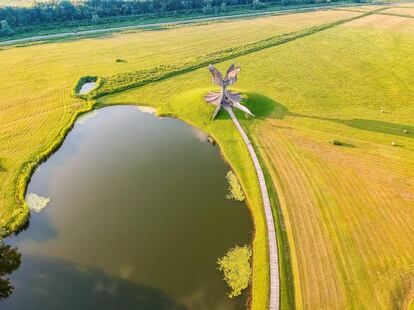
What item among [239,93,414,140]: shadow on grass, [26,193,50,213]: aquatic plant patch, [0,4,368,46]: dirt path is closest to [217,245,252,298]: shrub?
[26,193,50,213]: aquatic plant patch

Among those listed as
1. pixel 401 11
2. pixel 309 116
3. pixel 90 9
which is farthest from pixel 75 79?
pixel 401 11

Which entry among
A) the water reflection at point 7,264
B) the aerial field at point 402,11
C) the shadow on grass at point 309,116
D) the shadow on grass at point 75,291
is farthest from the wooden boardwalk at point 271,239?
the aerial field at point 402,11

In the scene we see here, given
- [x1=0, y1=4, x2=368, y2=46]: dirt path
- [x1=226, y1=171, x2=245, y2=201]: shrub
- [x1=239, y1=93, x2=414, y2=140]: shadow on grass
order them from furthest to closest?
[x1=0, y1=4, x2=368, y2=46]: dirt path < [x1=239, y1=93, x2=414, y2=140]: shadow on grass < [x1=226, y1=171, x2=245, y2=201]: shrub

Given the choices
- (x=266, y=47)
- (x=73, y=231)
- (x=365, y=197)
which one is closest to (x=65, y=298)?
(x=73, y=231)

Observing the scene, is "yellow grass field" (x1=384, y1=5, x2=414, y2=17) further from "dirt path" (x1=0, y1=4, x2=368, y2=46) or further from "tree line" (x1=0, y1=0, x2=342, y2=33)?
"tree line" (x1=0, y1=0, x2=342, y2=33)

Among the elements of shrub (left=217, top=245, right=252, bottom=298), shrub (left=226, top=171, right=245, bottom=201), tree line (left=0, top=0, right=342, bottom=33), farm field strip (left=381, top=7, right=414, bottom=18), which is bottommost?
shrub (left=217, top=245, right=252, bottom=298)
